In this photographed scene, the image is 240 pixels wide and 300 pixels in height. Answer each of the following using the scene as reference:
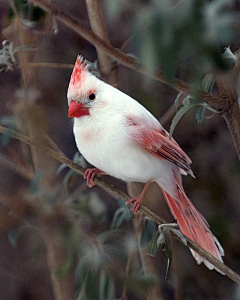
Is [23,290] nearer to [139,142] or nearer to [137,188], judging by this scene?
[137,188]

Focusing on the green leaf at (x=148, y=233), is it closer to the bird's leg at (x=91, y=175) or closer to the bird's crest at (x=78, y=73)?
the bird's leg at (x=91, y=175)

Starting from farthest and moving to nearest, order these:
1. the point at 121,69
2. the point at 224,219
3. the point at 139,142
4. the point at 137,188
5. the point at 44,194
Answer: the point at 121,69, the point at 224,219, the point at 137,188, the point at 44,194, the point at 139,142

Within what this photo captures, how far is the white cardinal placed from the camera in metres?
1.42

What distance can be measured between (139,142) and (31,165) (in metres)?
0.92

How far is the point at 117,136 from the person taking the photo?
143 cm

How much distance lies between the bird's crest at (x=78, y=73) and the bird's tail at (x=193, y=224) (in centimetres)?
45

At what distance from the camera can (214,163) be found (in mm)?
2654

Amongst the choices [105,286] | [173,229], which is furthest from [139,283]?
[173,229]

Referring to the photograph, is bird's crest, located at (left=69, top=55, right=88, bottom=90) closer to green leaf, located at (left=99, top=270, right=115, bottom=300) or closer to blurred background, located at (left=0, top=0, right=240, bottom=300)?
blurred background, located at (left=0, top=0, right=240, bottom=300)

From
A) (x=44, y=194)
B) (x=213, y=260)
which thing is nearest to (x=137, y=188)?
(x=44, y=194)

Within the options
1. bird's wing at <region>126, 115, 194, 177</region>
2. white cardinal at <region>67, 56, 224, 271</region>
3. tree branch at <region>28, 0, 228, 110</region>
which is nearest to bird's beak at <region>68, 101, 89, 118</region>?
white cardinal at <region>67, 56, 224, 271</region>

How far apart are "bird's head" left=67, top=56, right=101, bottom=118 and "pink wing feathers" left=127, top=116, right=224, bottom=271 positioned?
0.40ft

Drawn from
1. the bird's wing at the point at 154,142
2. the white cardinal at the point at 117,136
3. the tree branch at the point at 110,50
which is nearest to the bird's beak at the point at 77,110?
the white cardinal at the point at 117,136

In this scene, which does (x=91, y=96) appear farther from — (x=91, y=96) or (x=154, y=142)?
(x=154, y=142)
